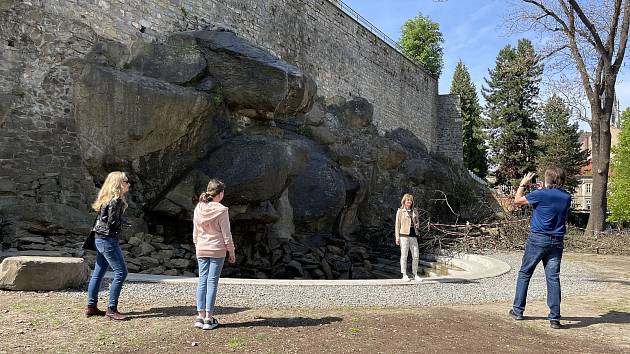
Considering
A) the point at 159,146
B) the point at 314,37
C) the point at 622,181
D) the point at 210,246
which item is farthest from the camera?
the point at 622,181

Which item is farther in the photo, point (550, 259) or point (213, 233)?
point (550, 259)

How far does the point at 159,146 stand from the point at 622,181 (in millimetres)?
26799

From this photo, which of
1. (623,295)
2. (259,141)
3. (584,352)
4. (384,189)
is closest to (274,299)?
(584,352)

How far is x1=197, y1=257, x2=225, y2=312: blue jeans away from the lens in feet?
15.4

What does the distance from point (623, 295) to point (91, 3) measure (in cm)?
1230

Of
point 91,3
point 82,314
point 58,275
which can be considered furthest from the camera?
point 91,3

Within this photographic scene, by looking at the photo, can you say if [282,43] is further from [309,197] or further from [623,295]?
[623,295]

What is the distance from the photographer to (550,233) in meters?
5.17

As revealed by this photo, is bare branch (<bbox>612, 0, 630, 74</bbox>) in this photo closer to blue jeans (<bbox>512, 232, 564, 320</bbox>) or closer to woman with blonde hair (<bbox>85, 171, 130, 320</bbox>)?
blue jeans (<bbox>512, 232, 564, 320</bbox>)

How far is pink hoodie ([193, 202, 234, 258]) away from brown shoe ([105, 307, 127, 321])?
104 centimetres

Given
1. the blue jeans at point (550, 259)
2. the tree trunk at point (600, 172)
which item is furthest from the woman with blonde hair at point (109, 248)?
the tree trunk at point (600, 172)

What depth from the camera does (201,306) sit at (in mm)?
4773

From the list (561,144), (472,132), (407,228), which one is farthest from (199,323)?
(472,132)

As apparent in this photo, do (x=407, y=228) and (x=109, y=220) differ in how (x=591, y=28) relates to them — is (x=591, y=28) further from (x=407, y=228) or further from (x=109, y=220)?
(x=109, y=220)
